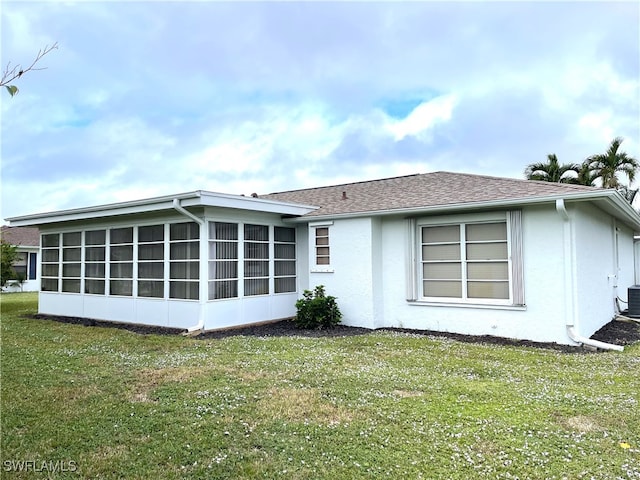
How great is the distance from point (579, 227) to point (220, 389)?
24.2 ft

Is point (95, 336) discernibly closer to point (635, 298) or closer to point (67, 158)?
point (67, 158)

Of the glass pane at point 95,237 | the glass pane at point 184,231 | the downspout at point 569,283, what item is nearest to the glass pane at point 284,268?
the glass pane at point 184,231

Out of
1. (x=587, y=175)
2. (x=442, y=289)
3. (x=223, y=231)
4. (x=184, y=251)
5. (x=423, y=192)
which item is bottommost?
(x=442, y=289)

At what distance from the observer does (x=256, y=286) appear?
420 inches

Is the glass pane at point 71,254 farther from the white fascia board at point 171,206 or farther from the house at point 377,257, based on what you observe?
the white fascia board at point 171,206

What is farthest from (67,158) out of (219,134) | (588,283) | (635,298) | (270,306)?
(635,298)

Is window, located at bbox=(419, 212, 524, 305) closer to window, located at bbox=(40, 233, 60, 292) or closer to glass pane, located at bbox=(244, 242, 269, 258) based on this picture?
glass pane, located at bbox=(244, 242, 269, 258)

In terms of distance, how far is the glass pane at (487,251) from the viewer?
8711 millimetres

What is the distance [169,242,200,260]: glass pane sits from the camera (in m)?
9.77

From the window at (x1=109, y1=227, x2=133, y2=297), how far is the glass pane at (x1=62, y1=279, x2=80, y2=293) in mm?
1799

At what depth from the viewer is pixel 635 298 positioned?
11859 mm

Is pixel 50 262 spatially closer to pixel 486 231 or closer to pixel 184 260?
pixel 184 260

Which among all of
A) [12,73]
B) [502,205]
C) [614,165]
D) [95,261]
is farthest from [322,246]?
[614,165]

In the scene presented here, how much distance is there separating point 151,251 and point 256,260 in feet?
8.61
